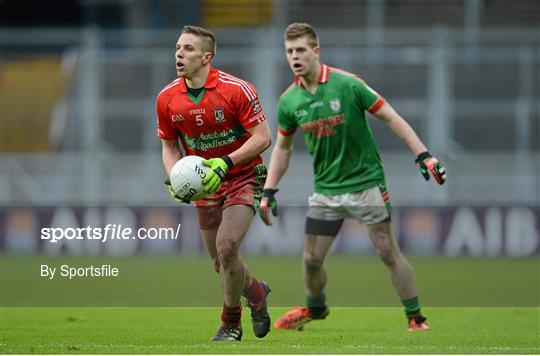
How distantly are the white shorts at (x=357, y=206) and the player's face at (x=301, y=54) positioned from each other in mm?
1058

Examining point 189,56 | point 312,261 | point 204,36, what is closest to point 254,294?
point 312,261

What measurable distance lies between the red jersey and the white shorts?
1187 mm

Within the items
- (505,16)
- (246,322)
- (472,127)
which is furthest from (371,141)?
(505,16)

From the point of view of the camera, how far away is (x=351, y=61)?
22.4 metres

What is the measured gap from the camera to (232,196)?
8.40 m

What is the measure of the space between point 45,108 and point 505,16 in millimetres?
9931

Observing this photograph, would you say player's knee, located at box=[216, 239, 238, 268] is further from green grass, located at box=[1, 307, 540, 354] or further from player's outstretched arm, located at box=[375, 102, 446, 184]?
player's outstretched arm, located at box=[375, 102, 446, 184]

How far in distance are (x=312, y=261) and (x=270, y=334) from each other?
69 centimetres

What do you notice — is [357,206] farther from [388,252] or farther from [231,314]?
[231,314]

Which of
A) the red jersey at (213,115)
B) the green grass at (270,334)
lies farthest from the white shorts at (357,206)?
the red jersey at (213,115)

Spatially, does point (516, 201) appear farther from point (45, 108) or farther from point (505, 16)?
point (45, 108)

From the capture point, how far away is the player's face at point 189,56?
27.3ft

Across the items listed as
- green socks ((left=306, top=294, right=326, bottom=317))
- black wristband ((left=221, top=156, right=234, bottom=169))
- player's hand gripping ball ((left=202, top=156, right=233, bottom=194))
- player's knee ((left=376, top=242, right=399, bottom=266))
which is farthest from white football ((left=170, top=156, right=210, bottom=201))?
green socks ((left=306, top=294, right=326, bottom=317))

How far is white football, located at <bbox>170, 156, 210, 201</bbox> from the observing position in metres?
7.97
